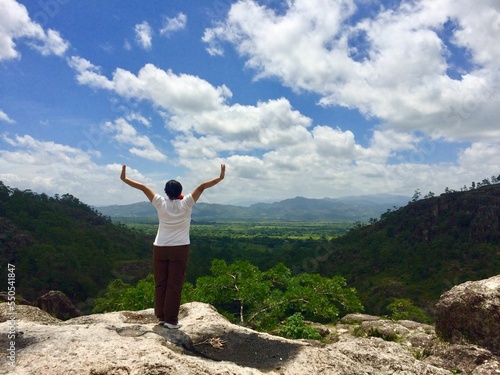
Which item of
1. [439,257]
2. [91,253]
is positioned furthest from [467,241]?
[91,253]

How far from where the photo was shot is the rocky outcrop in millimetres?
7109

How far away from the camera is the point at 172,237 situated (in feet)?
21.7

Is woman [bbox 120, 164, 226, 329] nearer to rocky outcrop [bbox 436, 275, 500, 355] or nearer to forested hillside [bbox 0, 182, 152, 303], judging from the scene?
rocky outcrop [bbox 436, 275, 500, 355]

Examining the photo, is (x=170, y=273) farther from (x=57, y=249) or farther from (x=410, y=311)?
(x=57, y=249)

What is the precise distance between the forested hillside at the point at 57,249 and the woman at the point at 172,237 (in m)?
58.9

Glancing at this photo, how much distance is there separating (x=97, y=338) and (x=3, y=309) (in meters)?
4.37

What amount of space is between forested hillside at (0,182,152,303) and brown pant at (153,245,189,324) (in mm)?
58757

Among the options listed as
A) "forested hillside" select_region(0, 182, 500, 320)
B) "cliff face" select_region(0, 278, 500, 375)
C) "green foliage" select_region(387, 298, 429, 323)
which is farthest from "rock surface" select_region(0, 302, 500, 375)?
"forested hillside" select_region(0, 182, 500, 320)

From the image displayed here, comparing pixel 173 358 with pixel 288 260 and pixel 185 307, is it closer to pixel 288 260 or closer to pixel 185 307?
pixel 185 307

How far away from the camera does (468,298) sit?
24.9 feet

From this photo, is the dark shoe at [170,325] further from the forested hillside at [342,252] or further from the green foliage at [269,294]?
the forested hillside at [342,252]

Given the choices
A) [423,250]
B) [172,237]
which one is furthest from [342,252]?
[172,237]

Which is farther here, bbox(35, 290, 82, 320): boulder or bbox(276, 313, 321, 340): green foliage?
bbox(35, 290, 82, 320): boulder

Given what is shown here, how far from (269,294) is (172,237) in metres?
7.80
